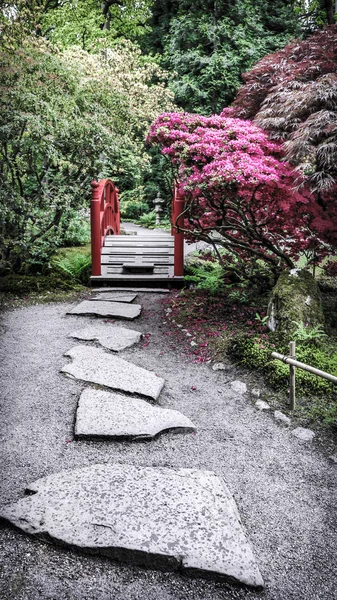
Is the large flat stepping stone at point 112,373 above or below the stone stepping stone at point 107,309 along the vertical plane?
above

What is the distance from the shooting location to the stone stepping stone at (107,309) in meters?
5.21

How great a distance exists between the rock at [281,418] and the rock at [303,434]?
0.09 m

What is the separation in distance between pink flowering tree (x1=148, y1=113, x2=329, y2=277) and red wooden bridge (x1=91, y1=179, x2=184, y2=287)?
1.49m

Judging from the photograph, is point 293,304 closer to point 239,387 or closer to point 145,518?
point 239,387

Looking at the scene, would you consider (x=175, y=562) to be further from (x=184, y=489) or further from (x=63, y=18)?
(x=63, y=18)

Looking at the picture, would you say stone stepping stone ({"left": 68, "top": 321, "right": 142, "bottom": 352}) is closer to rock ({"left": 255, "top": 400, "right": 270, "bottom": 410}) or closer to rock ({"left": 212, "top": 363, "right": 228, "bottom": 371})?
rock ({"left": 212, "top": 363, "right": 228, "bottom": 371})

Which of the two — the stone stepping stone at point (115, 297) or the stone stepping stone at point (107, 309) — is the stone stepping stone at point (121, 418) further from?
the stone stepping stone at point (115, 297)

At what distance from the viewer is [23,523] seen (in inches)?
72.1

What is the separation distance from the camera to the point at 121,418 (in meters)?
2.77

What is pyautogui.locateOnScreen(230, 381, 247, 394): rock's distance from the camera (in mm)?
3467

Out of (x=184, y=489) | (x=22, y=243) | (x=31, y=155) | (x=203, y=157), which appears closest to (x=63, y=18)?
(x=31, y=155)

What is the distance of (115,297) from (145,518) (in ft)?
14.6

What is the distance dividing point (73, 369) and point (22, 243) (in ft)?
11.4

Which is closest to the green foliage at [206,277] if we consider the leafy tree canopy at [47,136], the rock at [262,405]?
the leafy tree canopy at [47,136]
